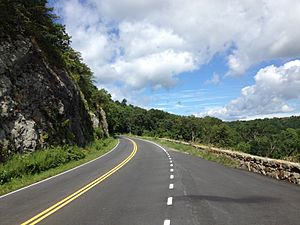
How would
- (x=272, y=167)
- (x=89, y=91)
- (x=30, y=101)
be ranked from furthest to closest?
1. (x=89, y=91)
2. (x=30, y=101)
3. (x=272, y=167)

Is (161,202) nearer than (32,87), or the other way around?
(161,202)

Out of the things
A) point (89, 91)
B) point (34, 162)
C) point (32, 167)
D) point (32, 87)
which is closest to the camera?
point (32, 167)

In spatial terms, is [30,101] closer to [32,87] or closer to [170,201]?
[32,87]

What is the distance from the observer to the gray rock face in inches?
952

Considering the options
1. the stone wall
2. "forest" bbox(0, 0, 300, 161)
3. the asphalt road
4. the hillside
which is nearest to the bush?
the hillside

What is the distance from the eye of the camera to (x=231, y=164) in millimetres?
23469

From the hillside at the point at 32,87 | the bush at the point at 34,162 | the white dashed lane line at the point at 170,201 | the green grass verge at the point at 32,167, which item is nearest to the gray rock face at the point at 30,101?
the hillside at the point at 32,87

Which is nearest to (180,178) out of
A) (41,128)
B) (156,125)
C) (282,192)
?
(282,192)

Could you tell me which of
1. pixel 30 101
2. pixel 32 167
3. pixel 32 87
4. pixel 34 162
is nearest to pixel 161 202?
pixel 32 167

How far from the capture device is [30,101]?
28.0 metres

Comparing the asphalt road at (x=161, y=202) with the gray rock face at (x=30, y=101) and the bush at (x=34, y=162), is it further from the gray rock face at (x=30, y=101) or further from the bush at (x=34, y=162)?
the gray rock face at (x=30, y=101)

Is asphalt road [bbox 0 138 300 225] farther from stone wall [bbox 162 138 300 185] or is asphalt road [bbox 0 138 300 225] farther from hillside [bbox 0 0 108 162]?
hillside [bbox 0 0 108 162]

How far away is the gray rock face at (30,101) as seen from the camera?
2417 centimetres

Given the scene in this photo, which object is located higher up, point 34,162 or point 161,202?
point 34,162
